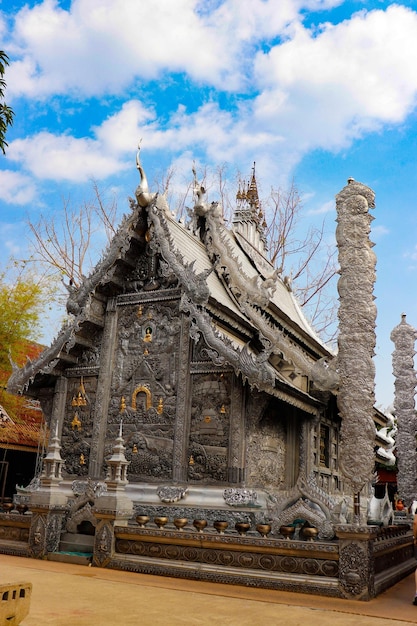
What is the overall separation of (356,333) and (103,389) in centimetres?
407

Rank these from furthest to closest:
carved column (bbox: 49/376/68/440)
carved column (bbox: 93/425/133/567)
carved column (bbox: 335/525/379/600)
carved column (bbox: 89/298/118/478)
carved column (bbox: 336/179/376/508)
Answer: carved column (bbox: 49/376/68/440) < carved column (bbox: 89/298/118/478) < carved column (bbox: 336/179/376/508) < carved column (bbox: 93/425/133/567) < carved column (bbox: 335/525/379/600)

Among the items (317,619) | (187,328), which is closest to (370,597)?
(317,619)

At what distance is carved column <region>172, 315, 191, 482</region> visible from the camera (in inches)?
340

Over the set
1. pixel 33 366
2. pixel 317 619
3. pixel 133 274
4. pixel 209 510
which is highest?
pixel 133 274

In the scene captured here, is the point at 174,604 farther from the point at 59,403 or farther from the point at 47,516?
the point at 59,403

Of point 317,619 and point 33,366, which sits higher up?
point 33,366

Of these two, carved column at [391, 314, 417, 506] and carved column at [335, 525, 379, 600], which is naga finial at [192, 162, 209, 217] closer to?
carved column at [391, 314, 417, 506]

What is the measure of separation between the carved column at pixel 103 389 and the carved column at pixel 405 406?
24.1 ft

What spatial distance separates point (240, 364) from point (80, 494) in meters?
3.28

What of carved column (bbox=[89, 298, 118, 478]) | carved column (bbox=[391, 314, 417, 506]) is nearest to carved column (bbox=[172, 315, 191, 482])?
carved column (bbox=[89, 298, 118, 478])

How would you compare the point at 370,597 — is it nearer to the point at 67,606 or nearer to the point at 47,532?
the point at 67,606

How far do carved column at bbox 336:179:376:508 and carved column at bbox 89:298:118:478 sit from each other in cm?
367

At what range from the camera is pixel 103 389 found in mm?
9625

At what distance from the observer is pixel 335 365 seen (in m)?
8.88
